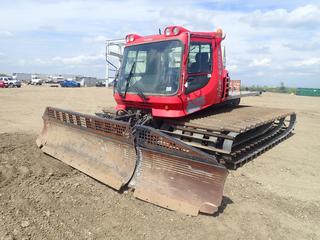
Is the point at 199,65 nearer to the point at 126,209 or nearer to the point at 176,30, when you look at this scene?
the point at 176,30

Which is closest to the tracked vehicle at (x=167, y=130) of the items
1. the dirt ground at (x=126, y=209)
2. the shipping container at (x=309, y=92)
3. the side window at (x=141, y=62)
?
the side window at (x=141, y=62)

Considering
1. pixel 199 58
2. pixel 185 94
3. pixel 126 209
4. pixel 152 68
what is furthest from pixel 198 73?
pixel 126 209

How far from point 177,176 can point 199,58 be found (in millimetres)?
3025

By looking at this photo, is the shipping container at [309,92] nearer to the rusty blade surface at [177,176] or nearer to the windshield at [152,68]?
the windshield at [152,68]

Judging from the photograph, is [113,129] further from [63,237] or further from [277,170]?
[277,170]

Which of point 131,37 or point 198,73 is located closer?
point 198,73

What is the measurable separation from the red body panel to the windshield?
0.35 ft

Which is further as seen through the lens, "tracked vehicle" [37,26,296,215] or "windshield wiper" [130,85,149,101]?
"windshield wiper" [130,85,149,101]

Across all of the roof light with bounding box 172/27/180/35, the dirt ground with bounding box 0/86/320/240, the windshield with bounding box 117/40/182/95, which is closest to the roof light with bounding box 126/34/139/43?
the windshield with bounding box 117/40/182/95

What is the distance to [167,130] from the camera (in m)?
6.79

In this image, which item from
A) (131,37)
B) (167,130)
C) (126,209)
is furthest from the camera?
(131,37)

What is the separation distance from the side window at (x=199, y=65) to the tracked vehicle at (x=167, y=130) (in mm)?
19

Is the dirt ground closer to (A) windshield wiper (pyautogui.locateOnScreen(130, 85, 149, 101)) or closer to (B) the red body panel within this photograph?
(B) the red body panel

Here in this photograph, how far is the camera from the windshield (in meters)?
6.54
